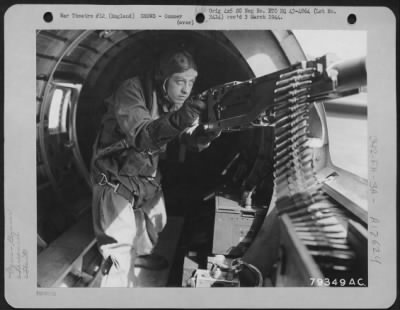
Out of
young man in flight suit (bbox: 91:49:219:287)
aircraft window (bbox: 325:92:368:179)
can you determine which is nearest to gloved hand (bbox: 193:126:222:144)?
young man in flight suit (bbox: 91:49:219:287)

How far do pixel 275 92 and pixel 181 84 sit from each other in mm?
242

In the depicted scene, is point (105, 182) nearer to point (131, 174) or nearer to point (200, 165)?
point (131, 174)

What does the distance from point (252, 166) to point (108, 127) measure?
39 centimetres

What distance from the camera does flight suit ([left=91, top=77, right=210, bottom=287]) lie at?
1402 millimetres

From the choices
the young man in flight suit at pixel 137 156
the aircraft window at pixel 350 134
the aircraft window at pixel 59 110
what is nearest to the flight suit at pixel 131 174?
the young man in flight suit at pixel 137 156

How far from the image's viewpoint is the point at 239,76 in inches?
55.2

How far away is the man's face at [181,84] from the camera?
1406mm

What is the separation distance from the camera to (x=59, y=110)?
4.75 ft

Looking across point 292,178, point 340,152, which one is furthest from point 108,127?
point 340,152

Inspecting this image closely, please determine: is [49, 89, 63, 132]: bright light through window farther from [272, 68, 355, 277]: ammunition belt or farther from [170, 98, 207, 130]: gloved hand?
[272, 68, 355, 277]: ammunition belt

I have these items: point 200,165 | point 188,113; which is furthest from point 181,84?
point 200,165

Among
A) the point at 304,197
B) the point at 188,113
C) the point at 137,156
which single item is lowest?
the point at 304,197

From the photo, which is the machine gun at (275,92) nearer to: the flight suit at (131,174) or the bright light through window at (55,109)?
the flight suit at (131,174)

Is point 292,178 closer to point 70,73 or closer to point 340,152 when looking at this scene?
point 340,152
